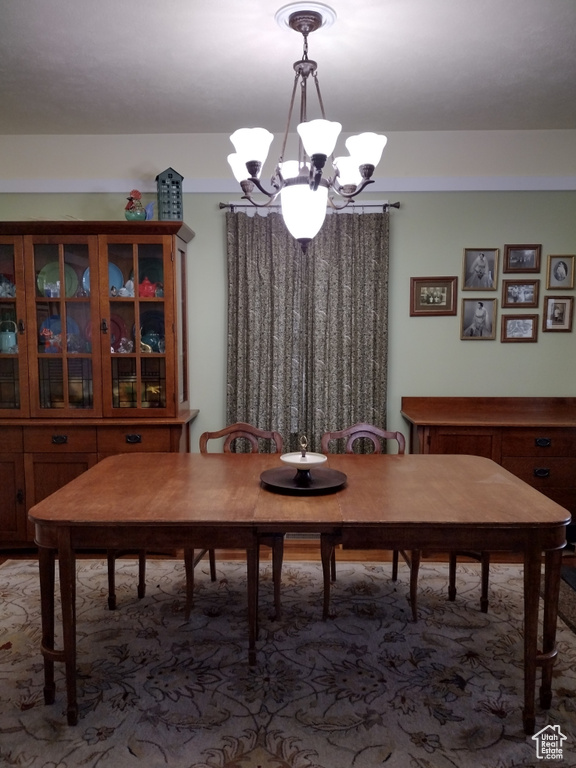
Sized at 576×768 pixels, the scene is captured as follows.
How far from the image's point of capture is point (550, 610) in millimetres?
1750

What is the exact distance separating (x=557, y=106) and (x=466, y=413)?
1.94 m

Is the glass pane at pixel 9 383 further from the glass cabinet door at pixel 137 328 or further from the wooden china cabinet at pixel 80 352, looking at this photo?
the glass cabinet door at pixel 137 328

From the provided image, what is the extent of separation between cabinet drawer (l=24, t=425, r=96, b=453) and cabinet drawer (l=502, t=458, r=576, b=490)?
101 inches

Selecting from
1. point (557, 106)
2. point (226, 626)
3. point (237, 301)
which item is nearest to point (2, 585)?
point (226, 626)

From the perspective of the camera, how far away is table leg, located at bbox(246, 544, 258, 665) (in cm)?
187

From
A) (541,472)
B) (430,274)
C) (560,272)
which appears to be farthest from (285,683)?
(560,272)

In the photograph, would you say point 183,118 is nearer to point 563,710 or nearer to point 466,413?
point 466,413

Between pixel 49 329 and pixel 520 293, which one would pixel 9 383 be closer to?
pixel 49 329

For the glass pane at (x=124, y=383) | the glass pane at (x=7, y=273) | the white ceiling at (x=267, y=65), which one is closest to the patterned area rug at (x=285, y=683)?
the glass pane at (x=124, y=383)

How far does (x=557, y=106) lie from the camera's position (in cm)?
304

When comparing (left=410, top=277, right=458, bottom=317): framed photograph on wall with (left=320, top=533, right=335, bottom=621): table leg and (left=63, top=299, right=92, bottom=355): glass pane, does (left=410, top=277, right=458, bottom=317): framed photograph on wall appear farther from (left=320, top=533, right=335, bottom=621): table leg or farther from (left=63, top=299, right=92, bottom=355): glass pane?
(left=63, top=299, right=92, bottom=355): glass pane

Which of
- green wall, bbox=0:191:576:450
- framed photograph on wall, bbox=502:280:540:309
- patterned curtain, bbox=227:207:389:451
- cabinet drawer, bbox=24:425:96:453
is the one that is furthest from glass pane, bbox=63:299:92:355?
framed photograph on wall, bbox=502:280:540:309

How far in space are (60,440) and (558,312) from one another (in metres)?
3.40

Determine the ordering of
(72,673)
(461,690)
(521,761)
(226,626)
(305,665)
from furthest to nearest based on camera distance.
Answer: (226,626) < (305,665) < (461,690) < (72,673) < (521,761)
